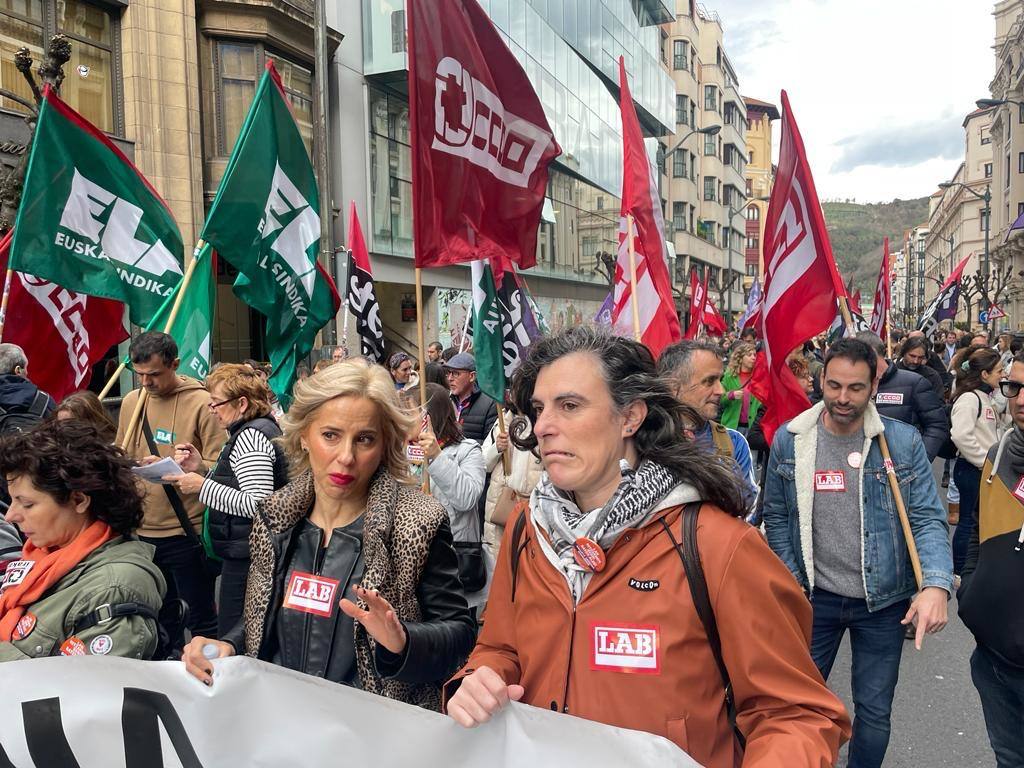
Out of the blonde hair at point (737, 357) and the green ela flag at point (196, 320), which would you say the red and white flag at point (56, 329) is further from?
the blonde hair at point (737, 357)

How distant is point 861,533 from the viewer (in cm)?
348

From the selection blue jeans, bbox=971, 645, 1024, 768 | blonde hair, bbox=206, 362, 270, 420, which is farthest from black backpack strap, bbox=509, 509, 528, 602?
blonde hair, bbox=206, 362, 270, 420

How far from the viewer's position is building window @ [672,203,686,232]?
5388 cm

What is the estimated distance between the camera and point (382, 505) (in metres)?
2.53

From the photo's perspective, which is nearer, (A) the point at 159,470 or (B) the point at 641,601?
(B) the point at 641,601

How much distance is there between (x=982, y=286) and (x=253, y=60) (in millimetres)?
33064

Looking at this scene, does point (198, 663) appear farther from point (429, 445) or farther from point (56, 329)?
point (56, 329)

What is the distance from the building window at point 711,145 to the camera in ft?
199

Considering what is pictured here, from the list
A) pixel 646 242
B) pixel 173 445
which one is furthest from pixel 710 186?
pixel 173 445

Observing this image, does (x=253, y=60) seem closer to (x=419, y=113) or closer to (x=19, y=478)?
(x=419, y=113)

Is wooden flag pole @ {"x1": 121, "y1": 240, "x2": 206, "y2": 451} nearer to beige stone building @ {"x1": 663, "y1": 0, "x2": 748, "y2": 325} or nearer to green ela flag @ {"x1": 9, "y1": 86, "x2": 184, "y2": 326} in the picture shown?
green ela flag @ {"x1": 9, "y1": 86, "x2": 184, "y2": 326}

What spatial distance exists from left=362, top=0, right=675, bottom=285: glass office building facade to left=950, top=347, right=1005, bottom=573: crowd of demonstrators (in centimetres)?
1328

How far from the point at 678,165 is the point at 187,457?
54326 mm

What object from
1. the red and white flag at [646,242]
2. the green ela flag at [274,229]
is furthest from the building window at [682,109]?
the green ela flag at [274,229]
